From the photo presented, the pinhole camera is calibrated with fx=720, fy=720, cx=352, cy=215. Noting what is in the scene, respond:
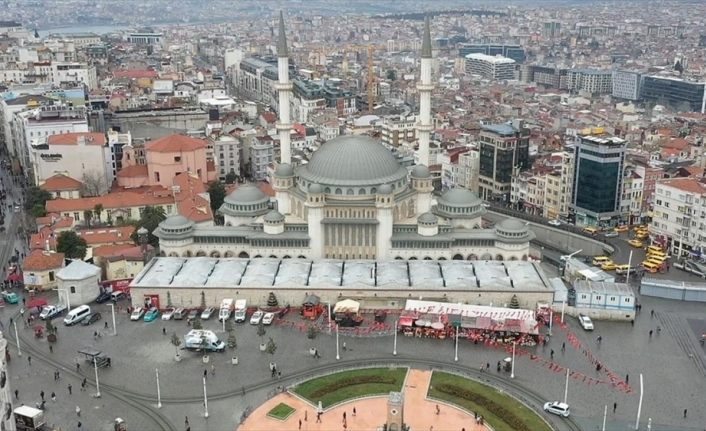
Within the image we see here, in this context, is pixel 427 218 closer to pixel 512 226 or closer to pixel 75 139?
pixel 512 226

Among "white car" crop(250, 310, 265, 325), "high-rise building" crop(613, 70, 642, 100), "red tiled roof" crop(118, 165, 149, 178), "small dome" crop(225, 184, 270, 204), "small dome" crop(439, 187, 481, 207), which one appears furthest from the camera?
"high-rise building" crop(613, 70, 642, 100)

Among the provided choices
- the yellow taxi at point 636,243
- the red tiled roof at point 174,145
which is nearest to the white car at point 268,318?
the red tiled roof at point 174,145

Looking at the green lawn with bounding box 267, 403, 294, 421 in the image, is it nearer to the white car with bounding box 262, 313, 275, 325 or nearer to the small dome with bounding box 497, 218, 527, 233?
the white car with bounding box 262, 313, 275, 325

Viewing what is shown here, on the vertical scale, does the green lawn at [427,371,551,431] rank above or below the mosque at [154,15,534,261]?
below

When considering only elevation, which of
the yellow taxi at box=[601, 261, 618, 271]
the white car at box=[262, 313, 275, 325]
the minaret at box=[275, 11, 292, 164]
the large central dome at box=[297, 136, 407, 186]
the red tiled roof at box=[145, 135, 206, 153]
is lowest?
the yellow taxi at box=[601, 261, 618, 271]

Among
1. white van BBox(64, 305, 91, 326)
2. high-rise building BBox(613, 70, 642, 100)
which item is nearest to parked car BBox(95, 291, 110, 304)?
white van BBox(64, 305, 91, 326)

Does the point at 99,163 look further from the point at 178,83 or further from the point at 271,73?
the point at 271,73

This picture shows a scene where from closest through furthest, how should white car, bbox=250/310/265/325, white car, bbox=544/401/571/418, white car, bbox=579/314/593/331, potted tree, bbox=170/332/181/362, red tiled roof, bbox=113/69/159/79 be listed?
white car, bbox=544/401/571/418, potted tree, bbox=170/332/181/362, white car, bbox=579/314/593/331, white car, bbox=250/310/265/325, red tiled roof, bbox=113/69/159/79
